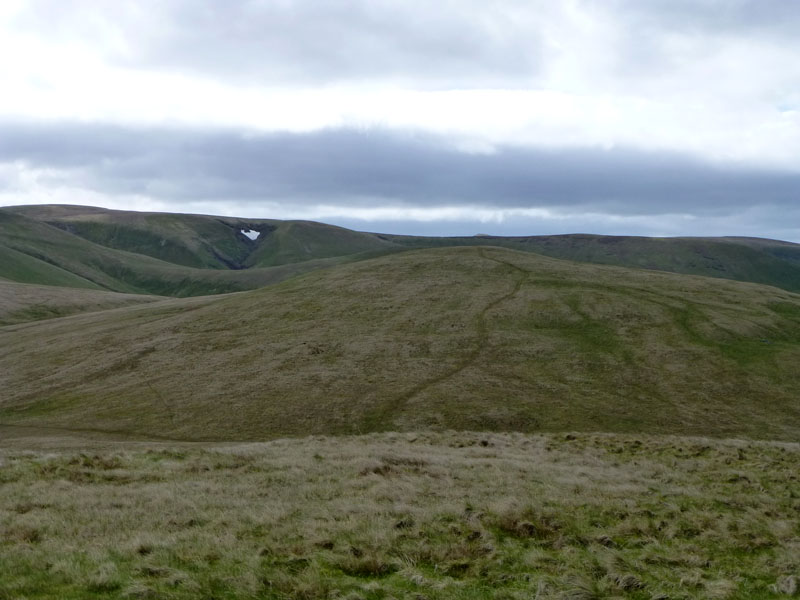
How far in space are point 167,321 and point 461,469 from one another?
69.8 metres

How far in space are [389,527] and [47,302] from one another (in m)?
136

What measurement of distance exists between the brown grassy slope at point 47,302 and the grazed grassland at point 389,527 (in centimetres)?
10976

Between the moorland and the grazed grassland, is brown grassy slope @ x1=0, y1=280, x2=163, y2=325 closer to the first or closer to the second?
the moorland

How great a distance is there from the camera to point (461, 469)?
24.2 m

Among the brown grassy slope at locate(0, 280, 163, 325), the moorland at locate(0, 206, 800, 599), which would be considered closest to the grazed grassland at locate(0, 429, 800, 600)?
the moorland at locate(0, 206, 800, 599)

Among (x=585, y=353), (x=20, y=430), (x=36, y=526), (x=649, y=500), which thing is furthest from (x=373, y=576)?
(x=585, y=353)

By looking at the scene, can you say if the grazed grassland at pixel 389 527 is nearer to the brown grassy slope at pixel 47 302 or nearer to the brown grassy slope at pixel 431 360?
→ the brown grassy slope at pixel 431 360

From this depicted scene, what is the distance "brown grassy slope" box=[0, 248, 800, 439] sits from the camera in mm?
50656

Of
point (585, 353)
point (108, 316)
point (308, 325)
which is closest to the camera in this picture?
point (585, 353)

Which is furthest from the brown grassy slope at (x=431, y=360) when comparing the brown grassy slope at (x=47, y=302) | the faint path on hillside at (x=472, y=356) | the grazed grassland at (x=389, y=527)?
the brown grassy slope at (x=47, y=302)

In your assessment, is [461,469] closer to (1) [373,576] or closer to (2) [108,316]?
(1) [373,576]

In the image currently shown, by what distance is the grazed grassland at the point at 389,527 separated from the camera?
1213 centimetres

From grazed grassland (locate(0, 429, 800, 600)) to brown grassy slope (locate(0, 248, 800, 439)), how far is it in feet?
78.3

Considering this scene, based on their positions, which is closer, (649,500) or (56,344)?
(649,500)
